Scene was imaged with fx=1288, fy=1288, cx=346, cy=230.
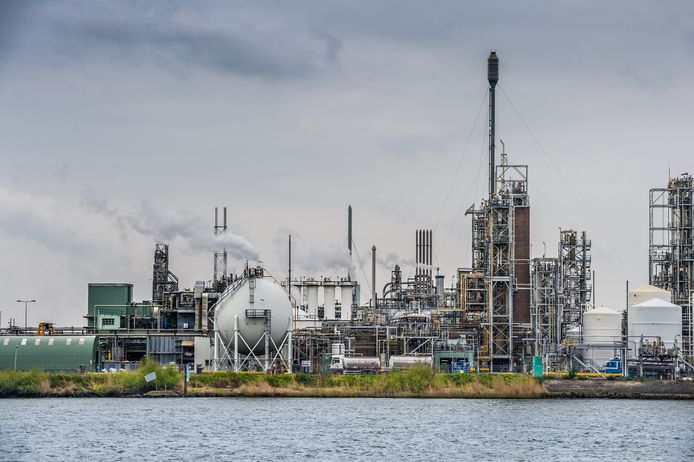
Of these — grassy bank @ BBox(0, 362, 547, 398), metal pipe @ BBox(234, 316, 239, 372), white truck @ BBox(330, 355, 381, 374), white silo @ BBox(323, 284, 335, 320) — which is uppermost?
white silo @ BBox(323, 284, 335, 320)

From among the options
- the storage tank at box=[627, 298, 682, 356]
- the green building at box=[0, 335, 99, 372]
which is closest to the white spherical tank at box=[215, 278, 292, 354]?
the green building at box=[0, 335, 99, 372]

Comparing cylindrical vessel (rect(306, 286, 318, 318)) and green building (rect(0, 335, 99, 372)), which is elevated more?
cylindrical vessel (rect(306, 286, 318, 318))

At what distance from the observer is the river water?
2472 inches

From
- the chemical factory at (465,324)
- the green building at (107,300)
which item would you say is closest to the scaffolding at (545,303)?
the chemical factory at (465,324)

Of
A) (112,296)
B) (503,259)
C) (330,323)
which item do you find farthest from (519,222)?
(112,296)

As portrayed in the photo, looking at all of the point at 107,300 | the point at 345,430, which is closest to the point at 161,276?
the point at 107,300

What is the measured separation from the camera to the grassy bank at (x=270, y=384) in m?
104

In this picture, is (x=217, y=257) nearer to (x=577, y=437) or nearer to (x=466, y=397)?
(x=466, y=397)

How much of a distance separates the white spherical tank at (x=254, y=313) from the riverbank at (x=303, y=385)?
6.37 meters

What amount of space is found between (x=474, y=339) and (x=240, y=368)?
2230 centimetres

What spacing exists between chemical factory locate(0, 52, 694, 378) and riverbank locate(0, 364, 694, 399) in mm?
3079

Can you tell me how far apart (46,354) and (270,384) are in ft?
74.0

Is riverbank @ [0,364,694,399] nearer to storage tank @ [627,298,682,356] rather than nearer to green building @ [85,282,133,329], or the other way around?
storage tank @ [627,298,682,356]

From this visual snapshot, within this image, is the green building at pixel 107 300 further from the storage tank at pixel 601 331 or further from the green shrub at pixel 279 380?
the storage tank at pixel 601 331
